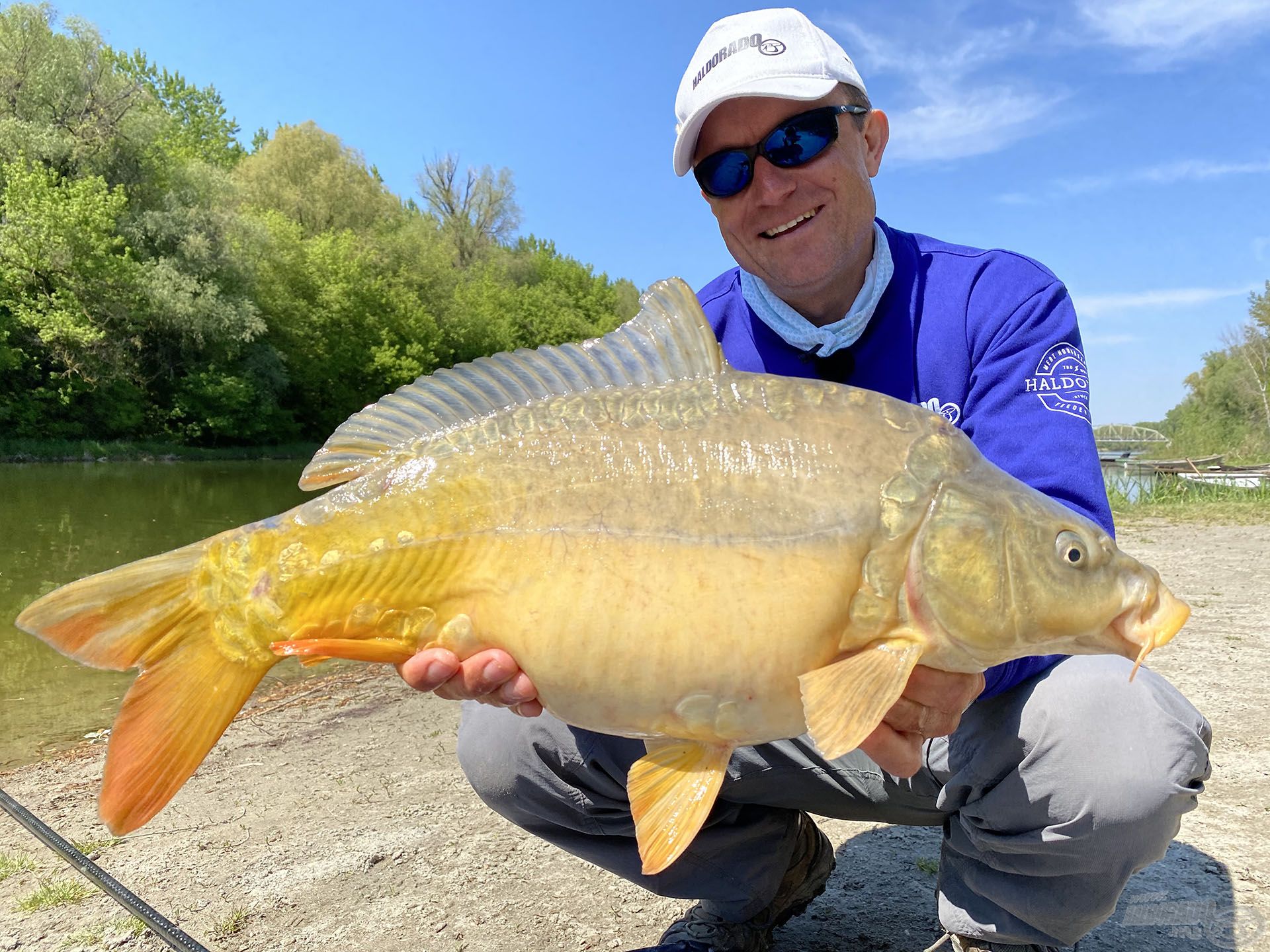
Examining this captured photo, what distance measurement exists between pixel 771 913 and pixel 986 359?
160 centimetres

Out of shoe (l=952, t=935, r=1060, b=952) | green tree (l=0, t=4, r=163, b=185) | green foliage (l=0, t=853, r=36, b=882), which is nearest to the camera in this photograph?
shoe (l=952, t=935, r=1060, b=952)

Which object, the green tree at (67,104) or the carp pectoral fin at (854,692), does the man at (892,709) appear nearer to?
the carp pectoral fin at (854,692)

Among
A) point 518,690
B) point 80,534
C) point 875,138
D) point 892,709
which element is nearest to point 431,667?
point 518,690

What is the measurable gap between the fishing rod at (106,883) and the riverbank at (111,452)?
2065cm

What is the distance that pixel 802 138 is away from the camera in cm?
254

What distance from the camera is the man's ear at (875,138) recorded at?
9.12ft

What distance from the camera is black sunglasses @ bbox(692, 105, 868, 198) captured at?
2.54 metres

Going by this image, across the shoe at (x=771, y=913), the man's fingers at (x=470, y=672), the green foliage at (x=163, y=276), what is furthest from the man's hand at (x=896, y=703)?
the green foliage at (x=163, y=276)

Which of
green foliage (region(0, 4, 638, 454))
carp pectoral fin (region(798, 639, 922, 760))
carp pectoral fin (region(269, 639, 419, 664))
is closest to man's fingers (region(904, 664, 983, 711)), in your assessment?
carp pectoral fin (region(798, 639, 922, 760))

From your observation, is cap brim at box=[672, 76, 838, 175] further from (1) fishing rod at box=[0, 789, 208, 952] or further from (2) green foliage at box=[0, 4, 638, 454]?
(2) green foliage at box=[0, 4, 638, 454]

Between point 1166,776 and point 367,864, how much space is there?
233 cm

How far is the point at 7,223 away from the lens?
2348 centimetres

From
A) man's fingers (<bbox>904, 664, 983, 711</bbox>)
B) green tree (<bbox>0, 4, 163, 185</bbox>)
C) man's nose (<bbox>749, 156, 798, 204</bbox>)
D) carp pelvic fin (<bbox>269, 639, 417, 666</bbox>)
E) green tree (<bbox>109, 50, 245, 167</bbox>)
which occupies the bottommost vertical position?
man's fingers (<bbox>904, 664, 983, 711</bbox>)

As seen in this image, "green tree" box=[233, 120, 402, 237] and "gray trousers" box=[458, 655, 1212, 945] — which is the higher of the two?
"green tree" box=[233, 120, 402, 237]
